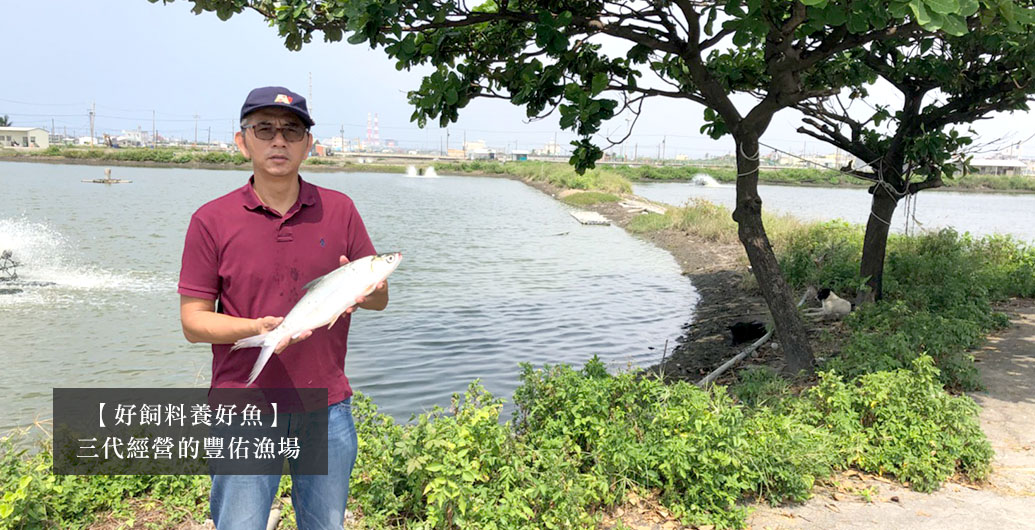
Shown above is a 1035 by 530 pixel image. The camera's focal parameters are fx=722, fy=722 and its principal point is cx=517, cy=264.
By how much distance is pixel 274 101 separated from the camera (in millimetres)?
2342

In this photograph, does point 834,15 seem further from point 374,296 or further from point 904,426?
point 374,296

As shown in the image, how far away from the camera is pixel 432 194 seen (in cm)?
4706

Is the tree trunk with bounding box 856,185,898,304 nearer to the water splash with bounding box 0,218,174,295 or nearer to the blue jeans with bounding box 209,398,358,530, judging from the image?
the blue jeans with bounding box 209,398,358,530

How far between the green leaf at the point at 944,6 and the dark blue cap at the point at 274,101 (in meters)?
3.32

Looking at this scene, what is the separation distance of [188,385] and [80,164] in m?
72.9

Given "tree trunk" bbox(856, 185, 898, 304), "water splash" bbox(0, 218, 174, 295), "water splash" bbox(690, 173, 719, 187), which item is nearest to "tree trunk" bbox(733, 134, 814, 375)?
"tree trunk" bbox(856, 185, 898, 304)

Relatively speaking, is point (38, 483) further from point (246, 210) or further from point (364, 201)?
point (364, 201)

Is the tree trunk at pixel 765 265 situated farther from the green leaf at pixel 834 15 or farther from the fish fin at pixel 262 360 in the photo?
the fish fin at pixel 262 360

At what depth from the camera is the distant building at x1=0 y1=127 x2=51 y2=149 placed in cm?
9838

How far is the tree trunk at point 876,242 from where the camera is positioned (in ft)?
30.9

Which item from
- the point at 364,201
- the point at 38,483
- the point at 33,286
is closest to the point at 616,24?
the point at 38,483

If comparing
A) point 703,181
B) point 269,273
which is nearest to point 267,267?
point 269,273

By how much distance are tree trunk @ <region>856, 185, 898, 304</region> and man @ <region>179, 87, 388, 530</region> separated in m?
8.64

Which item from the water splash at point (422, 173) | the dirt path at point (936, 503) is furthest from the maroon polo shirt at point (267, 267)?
the water splash at point (422, 173)
